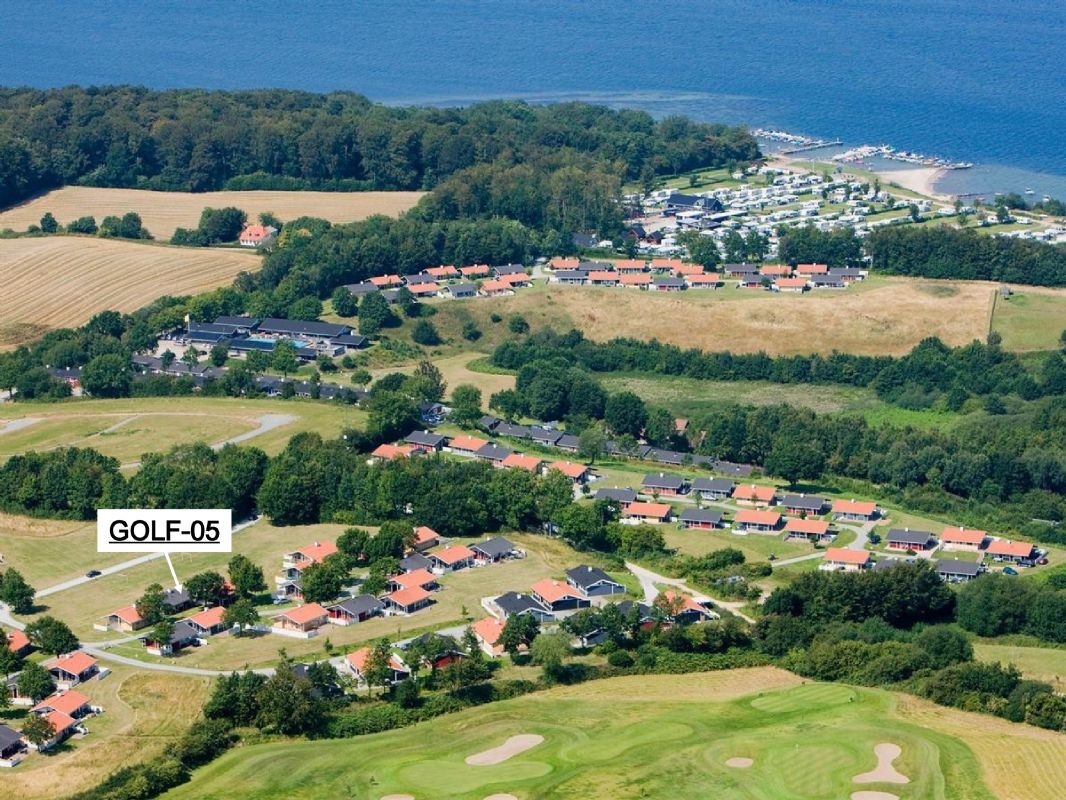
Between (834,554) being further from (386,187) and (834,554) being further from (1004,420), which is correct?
(386,187)

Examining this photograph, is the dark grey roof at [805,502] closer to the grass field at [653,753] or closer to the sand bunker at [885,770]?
the grass field at [653,753]

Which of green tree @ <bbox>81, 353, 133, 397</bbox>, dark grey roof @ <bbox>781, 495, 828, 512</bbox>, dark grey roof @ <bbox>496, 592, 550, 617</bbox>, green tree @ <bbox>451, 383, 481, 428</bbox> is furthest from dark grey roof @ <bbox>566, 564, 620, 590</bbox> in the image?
green tree @ <bbox>81, 353, 133, 397</bbox>

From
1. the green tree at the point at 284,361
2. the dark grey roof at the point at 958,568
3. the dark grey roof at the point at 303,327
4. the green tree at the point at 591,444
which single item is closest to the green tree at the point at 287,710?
the dark grey roof at the point at 958,568

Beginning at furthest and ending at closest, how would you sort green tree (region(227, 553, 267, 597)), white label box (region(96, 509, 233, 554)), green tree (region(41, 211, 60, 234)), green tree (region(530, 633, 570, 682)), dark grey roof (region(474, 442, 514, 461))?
green tree (region(41, 211, 60, 234)) → dark grey roof (region(474, 442, 514, 461)) → green tree (region(227, 553, 267, 597)) → white label box (region(96, 509, 233, 554)) → green tree (region(530, 633, 570, 682))

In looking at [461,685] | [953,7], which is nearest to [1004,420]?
[461,685]

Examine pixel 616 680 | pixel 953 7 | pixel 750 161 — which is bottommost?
pixel 616 680

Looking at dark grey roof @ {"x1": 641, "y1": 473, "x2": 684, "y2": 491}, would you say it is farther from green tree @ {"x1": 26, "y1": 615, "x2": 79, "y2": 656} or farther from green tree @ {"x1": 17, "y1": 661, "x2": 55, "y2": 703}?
green tree @ {"x1": 17, "y1": 661, "x2": 55, "y2": 703}

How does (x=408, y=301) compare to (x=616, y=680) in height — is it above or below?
above
